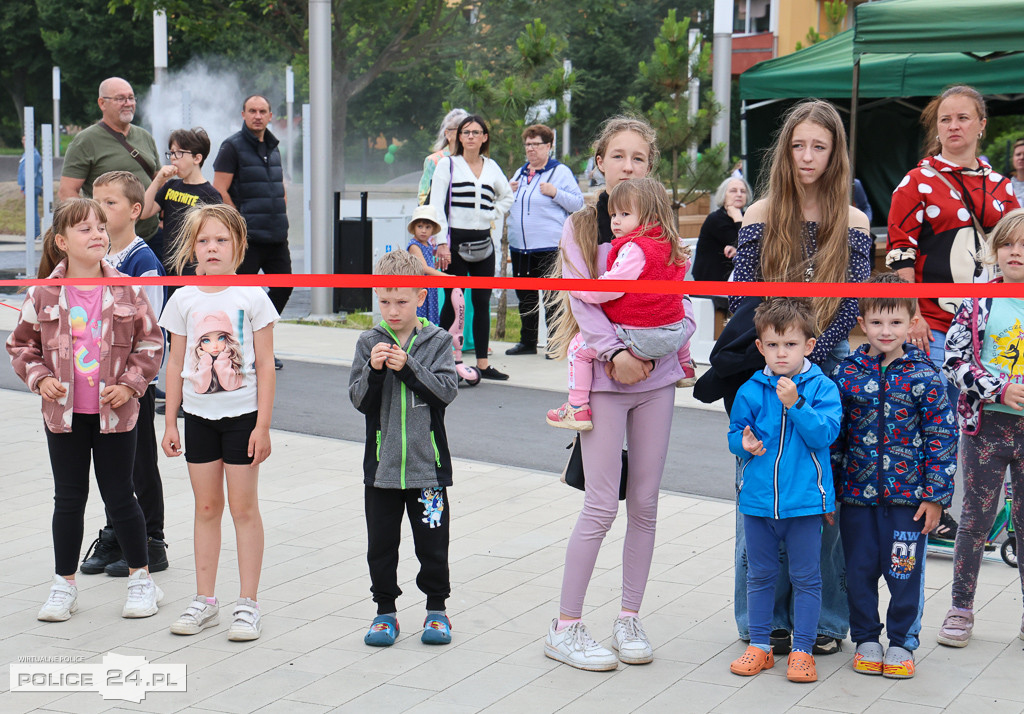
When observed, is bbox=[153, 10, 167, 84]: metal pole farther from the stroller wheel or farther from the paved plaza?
the stroller wheel

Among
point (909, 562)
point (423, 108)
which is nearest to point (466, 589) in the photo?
point (909, 562)

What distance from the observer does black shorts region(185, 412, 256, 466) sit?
4.30m

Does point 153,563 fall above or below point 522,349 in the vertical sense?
below

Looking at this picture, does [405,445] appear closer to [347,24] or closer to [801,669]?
[801,669]

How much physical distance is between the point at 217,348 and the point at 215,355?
0.03 metres

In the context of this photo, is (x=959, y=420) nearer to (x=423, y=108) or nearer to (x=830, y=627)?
(x=830, y=627)

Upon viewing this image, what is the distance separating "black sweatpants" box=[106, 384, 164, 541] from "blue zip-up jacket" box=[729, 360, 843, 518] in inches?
98.4

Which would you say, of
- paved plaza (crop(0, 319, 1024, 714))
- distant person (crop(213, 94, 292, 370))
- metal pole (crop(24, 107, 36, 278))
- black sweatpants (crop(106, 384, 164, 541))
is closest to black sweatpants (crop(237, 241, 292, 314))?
distant person (crop(213, 94, 292, 370))

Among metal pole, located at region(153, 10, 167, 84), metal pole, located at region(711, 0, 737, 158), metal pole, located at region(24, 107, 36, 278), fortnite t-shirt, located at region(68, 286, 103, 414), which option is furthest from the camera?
metal pole, located at region(153, 10, 167, 84)

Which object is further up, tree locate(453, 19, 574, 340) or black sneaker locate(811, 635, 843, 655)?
tree locate(453, 19, 574, 340)

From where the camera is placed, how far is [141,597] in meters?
4.53

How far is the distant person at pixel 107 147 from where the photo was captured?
740 centimetres

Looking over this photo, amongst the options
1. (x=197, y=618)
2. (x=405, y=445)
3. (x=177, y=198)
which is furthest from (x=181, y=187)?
(x=405, y=445)

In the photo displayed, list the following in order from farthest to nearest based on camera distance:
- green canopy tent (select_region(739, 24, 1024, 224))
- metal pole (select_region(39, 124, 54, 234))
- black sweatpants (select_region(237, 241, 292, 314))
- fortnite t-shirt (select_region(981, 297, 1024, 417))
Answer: metal pole (select_region(39, 124, 54, 234)) → green canopy tent (select_region(739, 24, 1024, 224)) → black sweatpants (select_region(237, 241, 292, 314)) → fortnite t-shirt (select_region(981, 297, 1024, 417))
